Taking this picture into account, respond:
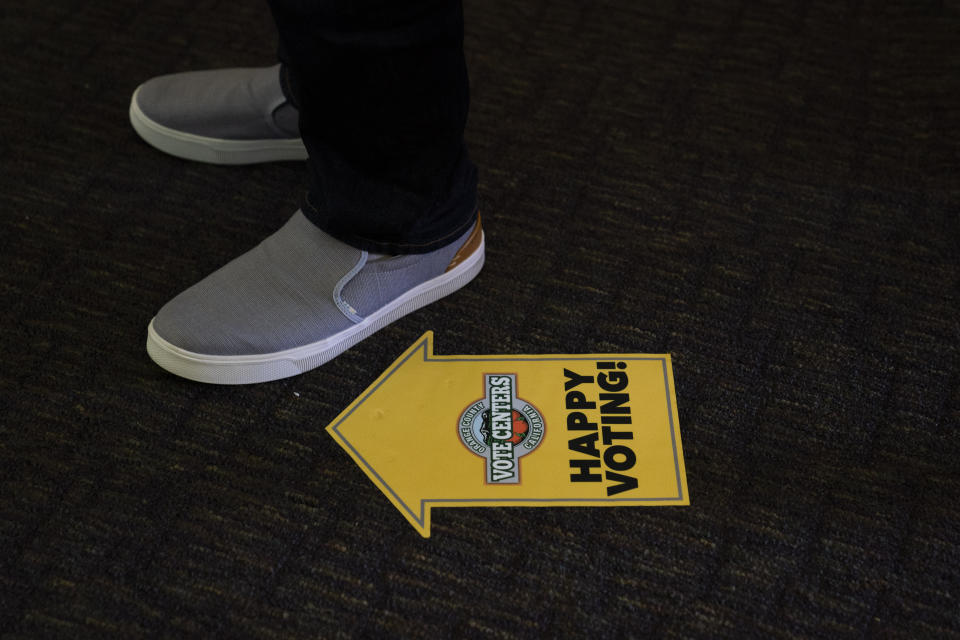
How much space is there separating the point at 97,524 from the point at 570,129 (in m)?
0.86

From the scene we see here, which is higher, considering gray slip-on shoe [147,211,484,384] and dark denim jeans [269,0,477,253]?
dark denim jeans [269,0,477,253]

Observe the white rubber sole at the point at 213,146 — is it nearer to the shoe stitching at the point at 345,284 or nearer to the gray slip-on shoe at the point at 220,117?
the gray slip-on shoe at the point at 220,117

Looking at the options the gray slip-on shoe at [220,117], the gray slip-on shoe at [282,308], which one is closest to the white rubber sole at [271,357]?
the gray slip-on shoe at [282,308]

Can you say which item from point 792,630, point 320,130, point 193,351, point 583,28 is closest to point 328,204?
point 320,130

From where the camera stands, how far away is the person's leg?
0.86 metres

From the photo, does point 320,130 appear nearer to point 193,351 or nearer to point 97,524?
point 193,351

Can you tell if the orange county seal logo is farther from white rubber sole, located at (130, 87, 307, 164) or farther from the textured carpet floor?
white rubber sole, located at (130, 87, 307, 164)

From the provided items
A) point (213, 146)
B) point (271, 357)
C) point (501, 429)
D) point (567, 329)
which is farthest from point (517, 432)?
point (213, 146)

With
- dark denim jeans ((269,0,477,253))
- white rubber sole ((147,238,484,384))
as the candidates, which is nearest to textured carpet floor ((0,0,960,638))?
white rubber sole ((147,238,484,384))

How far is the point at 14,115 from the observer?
1.36m

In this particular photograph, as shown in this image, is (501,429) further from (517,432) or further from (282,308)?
(282,308)

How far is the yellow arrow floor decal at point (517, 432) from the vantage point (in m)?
Result: 0.94

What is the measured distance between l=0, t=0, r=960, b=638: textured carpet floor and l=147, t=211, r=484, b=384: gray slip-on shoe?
0.11ft

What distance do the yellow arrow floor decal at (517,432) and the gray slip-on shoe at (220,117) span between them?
0.40 metres
